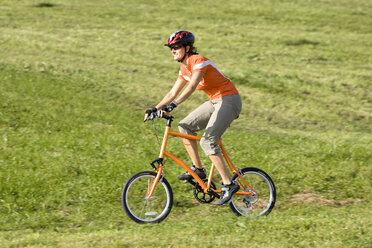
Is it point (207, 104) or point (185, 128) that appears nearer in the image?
point (185, 128)

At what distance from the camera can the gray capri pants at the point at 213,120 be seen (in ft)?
27.2

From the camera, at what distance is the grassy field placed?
27.1 ft

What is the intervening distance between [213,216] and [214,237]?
1.83 metres

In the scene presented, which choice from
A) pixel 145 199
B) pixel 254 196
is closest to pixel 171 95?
pixel 145 199

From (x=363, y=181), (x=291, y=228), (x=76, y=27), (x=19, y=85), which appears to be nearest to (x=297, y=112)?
(x=363, y=181)

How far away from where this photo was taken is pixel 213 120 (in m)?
8.32

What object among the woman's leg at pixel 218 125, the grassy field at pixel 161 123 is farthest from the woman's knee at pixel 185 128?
the grassy field at pixel 161 123

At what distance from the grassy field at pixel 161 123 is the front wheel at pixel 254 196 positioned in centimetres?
28

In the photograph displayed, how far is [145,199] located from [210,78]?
2.22 m

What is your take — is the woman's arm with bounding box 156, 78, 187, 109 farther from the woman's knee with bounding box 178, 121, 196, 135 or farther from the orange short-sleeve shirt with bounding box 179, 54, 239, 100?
the woman's knee with bounding box 178, 121, 196, 135

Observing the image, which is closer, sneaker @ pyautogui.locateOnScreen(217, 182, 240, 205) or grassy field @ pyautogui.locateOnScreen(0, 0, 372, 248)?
grassy field @ pyautogui.locateOnScreen(0, 0, 372, 248)

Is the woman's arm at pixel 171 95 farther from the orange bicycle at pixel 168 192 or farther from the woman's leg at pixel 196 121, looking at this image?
the woman's leg at pixel 196 121

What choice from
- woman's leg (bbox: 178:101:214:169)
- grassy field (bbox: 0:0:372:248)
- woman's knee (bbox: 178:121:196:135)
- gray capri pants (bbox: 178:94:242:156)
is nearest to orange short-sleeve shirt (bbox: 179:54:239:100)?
gray capri pants (bbox: 178:94:242:156)

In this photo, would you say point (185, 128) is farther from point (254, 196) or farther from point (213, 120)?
point (254, 196)
